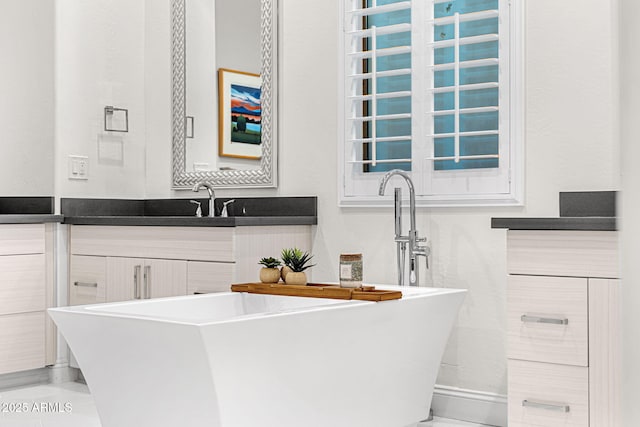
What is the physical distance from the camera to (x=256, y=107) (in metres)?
4.05

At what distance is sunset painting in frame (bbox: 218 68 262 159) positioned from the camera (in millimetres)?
4047

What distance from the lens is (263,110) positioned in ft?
13.1

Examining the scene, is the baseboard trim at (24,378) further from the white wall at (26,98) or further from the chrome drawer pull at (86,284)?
the white wall at (26,98)

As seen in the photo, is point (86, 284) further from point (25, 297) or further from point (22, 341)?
point (22, 341)

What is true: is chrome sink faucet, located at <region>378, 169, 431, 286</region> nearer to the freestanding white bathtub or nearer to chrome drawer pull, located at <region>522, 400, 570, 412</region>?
the freestanding white bathtub

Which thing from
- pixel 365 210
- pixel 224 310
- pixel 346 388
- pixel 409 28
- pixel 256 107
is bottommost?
pixel 346 388

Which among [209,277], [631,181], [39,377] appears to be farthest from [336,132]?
[631,181]

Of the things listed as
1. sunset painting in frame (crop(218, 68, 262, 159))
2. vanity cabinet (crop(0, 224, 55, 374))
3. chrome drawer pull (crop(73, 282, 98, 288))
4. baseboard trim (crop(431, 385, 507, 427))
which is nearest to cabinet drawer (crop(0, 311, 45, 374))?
vanity cabinet (crop(0, 224, 55, 374))

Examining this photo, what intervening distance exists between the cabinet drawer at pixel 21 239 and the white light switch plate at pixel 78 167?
39cm

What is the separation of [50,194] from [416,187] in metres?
2.11

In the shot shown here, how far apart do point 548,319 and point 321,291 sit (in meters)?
0.80

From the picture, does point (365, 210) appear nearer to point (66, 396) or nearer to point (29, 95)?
point (66, 396)

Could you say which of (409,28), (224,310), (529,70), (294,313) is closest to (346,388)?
(294,313)

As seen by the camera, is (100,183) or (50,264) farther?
(100,183)
